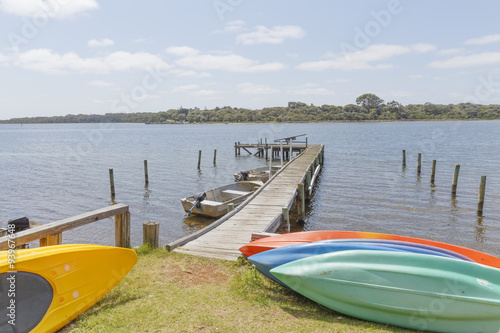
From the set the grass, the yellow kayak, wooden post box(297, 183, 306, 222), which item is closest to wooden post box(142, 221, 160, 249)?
the grass

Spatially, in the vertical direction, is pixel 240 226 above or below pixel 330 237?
below

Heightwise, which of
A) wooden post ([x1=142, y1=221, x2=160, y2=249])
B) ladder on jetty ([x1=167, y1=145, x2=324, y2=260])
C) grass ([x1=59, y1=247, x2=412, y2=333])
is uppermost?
wooden post ([x1=142, y1=221, x2=160, y2=249])

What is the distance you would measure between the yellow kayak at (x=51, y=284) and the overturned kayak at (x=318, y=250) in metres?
2.40

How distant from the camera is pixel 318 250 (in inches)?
226

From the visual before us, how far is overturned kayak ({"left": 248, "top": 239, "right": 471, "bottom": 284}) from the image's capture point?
570 cm

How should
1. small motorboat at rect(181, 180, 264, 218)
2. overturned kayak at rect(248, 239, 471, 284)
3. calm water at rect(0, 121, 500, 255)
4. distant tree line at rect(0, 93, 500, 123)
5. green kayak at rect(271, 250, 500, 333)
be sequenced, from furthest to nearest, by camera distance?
distant tree line at rect(0, 93, 500, 123) < small motorboat at rect(181, 180, 264, 218) < calm water at rect(0, 121, 500, 255) < overturned kayak at rect(248, 239, 471, 284) < green kayak at rect(271, 250, 500, 333)

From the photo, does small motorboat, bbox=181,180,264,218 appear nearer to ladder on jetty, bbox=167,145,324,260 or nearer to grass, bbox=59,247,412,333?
ladder on jetty, bbox=167,145,324,260

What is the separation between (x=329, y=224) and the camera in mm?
15336

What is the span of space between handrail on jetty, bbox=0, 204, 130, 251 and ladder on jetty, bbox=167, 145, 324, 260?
42.0 inches

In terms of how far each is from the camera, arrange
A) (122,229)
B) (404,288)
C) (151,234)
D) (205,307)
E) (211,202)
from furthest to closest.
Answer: (211,202) → (151,234) → (122,229) → (205,307) → (404,288)

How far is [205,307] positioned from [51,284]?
2.10 meters

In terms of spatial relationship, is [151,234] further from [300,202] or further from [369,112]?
[369,112]

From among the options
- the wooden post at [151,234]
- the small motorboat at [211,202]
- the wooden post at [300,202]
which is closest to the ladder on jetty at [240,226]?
the wooden post at [300,202]

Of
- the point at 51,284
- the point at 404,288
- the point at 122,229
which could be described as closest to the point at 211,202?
the point at 122,229
